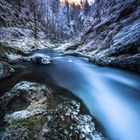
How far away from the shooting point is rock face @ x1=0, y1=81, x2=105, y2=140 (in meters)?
4.29

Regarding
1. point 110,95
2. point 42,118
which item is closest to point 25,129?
point 42,118

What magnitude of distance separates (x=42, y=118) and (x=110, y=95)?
12.4 ft

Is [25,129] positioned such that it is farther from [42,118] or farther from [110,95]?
[110,95]

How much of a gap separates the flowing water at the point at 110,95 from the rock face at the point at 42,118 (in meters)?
0.62

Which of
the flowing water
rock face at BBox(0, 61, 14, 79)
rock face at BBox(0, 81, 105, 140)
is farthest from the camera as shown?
rock face at BBox(0, 61, 14, 79)

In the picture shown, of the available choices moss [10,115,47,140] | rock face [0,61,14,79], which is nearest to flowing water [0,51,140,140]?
rock face [0,61,14,79]

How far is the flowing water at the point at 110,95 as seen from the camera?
5074mm

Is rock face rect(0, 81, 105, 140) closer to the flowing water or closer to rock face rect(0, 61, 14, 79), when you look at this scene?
the flowing water

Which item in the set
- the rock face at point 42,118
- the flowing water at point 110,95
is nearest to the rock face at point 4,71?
the flowing water at point 110,95

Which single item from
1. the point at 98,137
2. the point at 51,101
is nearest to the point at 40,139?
the point at 98,137

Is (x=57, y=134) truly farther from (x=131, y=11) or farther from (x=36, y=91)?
(x=131, y=11)

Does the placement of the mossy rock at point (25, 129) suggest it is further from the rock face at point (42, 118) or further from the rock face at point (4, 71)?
the rock face at point (4, 71)

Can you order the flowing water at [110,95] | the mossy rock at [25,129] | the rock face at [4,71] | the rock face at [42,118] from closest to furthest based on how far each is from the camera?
1. the mossy rock at [25,129]
2. the rock face at [42,118]
3. the flowing water at [110,95]
4. the rock face at [4,71]

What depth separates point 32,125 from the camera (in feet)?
14.7
